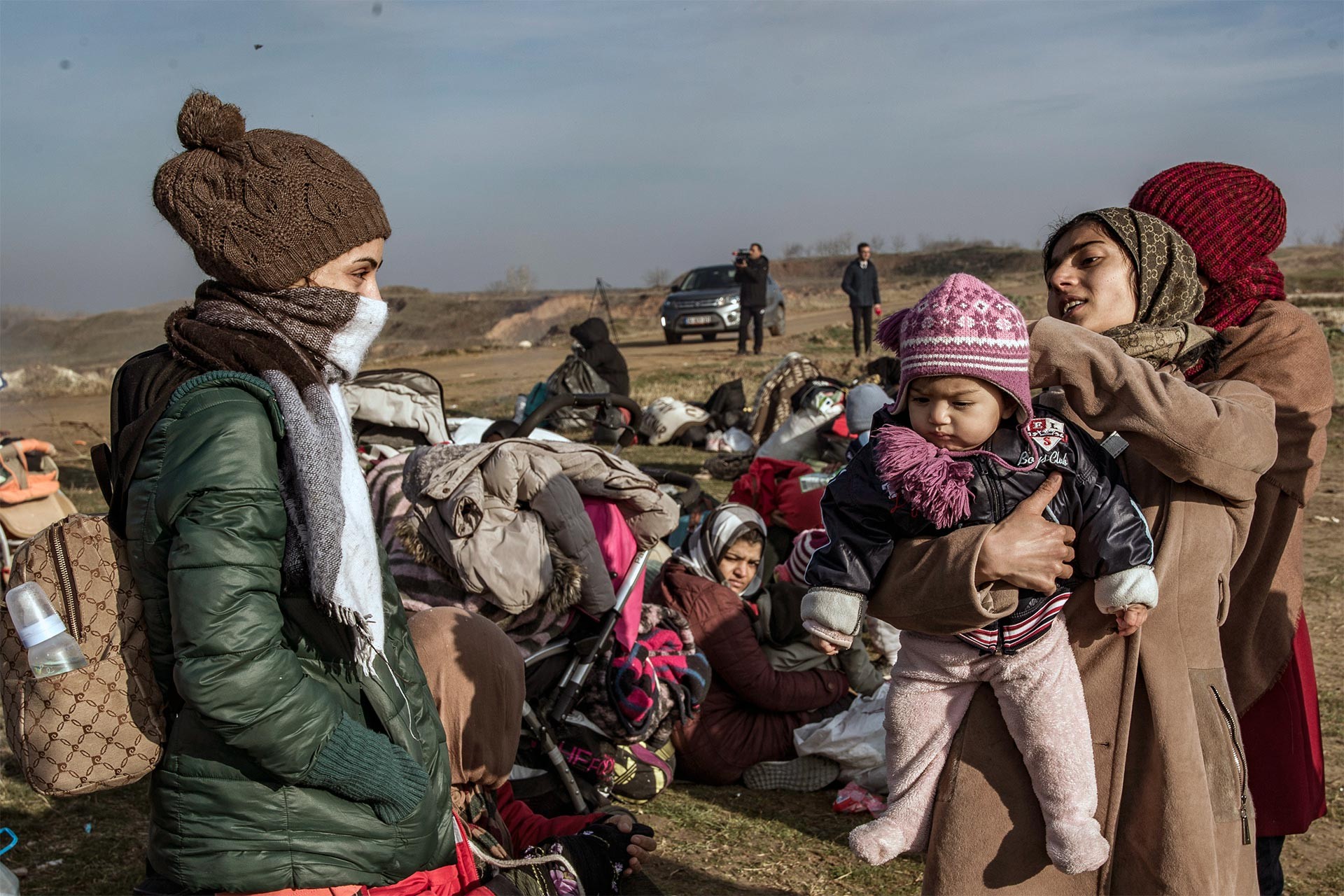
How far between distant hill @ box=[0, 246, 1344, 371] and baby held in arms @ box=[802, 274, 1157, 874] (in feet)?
73.8

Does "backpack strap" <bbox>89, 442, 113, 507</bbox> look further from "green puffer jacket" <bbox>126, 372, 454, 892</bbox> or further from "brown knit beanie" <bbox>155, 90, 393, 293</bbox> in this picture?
"brown knit beanie" <bbox>155, 90, 393, 293</bbox>

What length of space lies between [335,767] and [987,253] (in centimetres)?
5194

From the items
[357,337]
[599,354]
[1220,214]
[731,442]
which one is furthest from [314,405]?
[599,354]

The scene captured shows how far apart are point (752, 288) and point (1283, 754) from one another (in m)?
17.6

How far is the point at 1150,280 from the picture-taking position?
2.47m

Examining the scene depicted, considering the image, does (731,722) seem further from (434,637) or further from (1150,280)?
(1150,280)

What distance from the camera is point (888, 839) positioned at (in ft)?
7.54

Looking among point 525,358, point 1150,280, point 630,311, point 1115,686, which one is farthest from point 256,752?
point 630,311

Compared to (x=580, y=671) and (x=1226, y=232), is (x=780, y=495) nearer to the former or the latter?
(x=580, y=671)

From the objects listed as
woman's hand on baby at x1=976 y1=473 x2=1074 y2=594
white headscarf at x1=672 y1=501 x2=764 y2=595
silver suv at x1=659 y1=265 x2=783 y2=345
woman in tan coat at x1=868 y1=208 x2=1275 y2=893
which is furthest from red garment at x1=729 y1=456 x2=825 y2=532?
silver suv at x1=659 y1=265 x2=783 y2=345

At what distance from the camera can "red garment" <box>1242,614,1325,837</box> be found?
284cm

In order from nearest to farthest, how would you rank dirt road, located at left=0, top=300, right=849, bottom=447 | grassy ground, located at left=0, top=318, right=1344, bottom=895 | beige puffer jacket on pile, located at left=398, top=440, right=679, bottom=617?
grassy ground, located at left=0, top=318, right=1344, bottom=895 → beige puffer jacket on pile, located at left=398, top=440, right=679, bottom=617 → dirt road, located at left=0, top=300, right=849, bottom=447

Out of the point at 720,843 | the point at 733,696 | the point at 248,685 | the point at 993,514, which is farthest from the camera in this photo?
the point at 733,696

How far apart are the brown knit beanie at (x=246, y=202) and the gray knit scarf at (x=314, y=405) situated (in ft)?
0.22
